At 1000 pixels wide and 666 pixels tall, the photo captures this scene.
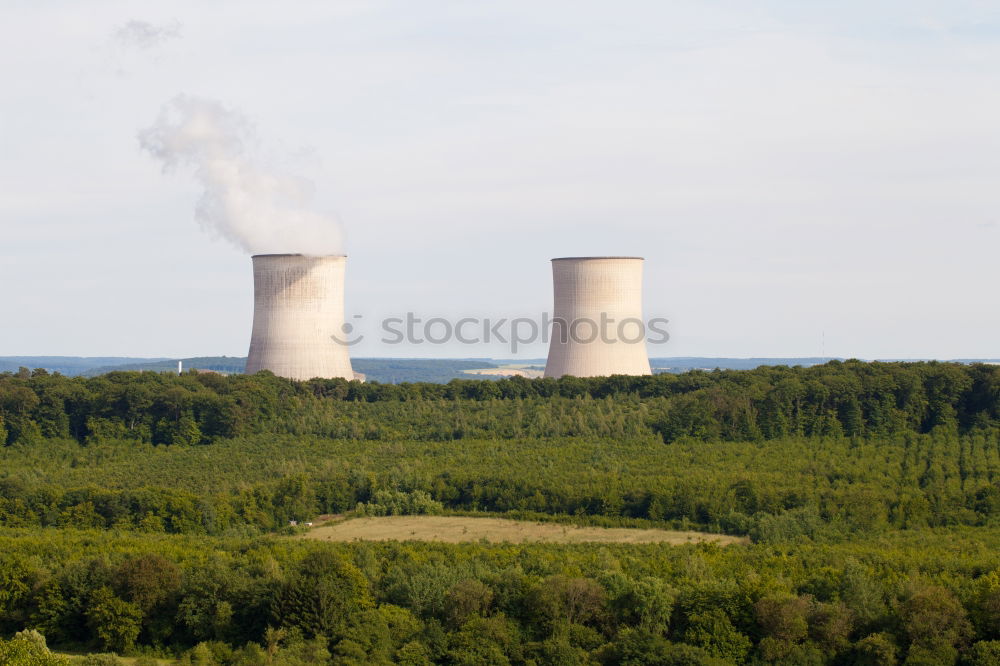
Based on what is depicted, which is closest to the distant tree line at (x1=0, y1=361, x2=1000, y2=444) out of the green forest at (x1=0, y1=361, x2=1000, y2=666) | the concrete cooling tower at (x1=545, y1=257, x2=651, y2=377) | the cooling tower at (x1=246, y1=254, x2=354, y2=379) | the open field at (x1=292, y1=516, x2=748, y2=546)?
the green forest at (x1=0, y1=361, x2=1000, y2=666)

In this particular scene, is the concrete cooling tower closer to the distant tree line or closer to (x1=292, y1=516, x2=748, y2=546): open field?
the distant tree line

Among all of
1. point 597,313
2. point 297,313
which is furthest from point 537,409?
point 297,313

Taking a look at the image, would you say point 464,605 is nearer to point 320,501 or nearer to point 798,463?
point 320,501

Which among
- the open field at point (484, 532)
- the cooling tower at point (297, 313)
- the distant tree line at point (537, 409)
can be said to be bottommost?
the open field at point (484, 532)

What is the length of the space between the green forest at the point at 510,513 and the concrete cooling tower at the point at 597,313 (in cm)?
199

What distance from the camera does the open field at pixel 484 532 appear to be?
29.7 meters

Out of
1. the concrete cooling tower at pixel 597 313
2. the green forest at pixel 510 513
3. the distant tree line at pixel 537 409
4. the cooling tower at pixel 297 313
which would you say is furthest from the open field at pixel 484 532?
the distant tree line at pixel 537 409

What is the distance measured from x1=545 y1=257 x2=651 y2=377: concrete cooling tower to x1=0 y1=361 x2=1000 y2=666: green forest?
1.99 metres

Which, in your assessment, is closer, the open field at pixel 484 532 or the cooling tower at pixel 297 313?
the open field at pixel 484 532

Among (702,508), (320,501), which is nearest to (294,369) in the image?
(320,501)

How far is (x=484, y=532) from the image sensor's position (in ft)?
101

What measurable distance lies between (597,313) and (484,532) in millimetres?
9005

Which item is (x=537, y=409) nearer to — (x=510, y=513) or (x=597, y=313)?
(x=597, y=313)

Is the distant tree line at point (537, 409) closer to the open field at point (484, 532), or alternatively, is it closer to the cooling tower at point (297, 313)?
the cooling tower at point (297, 313)
